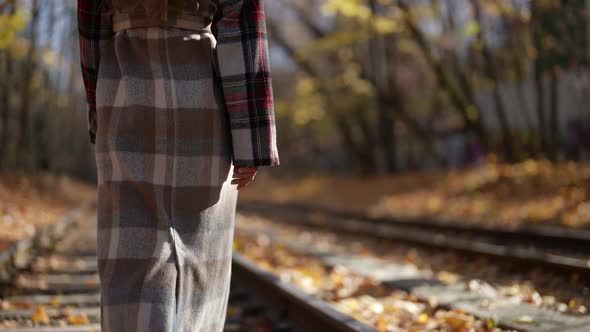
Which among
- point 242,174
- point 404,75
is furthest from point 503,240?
point 404,75

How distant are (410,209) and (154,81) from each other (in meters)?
12.8

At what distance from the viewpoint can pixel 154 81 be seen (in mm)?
2084

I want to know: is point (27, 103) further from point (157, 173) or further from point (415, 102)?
point (415, 102)

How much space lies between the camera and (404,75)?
2758 cm

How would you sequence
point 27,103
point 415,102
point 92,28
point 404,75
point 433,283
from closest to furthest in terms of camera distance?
1. point 92,28
2. point 433,283
3. point 27,103
4. point 415,102
5. point 404,75

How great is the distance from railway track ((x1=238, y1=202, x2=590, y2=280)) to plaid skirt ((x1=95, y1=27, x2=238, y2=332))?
3.56m

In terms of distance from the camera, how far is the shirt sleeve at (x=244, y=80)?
212 cm

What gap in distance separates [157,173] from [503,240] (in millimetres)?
6914

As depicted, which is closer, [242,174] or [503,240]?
[242,174]

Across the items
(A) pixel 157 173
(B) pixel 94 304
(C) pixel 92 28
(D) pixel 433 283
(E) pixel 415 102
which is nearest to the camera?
(A) pixel 157 173

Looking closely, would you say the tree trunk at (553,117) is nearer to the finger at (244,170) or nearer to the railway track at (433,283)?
the railway track at (433,283)

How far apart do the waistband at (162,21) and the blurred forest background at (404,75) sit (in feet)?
20.2

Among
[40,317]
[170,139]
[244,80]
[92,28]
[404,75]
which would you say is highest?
[404,75]

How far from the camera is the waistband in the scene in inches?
82.1
